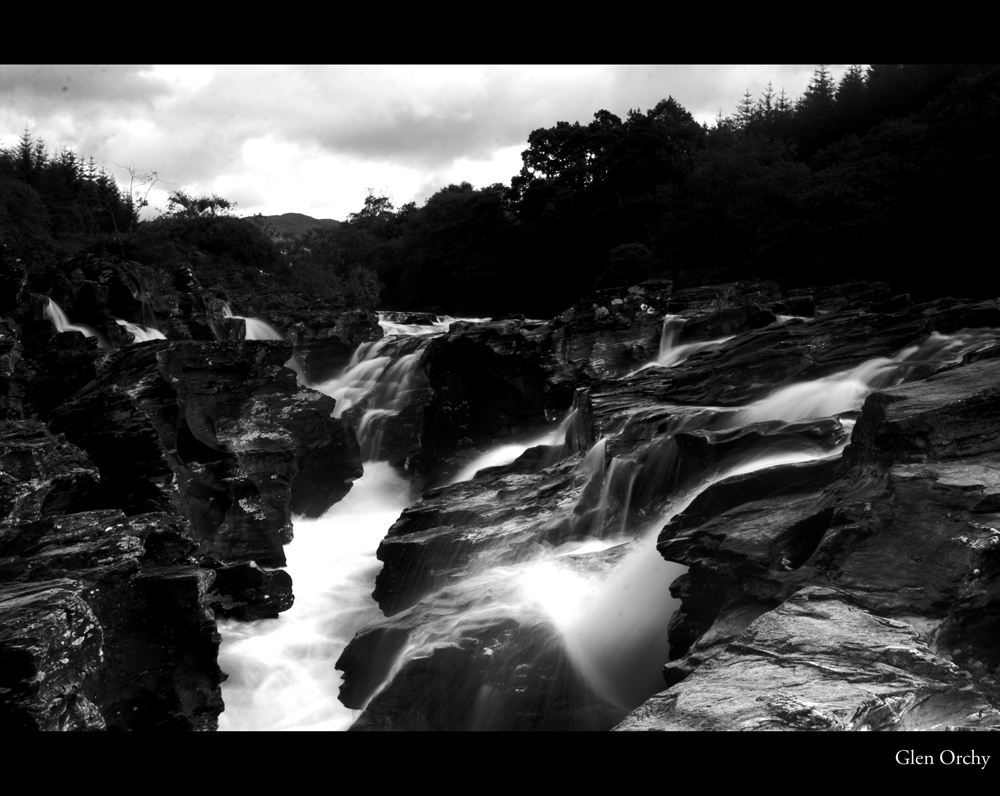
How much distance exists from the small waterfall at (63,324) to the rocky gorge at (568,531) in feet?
2.74

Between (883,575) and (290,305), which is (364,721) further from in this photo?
(290,305)

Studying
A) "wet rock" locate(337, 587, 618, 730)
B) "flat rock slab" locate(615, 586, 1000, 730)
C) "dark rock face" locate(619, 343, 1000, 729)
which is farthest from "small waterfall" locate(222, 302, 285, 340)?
"flat rock slab" locate(615, 586, 1000, 730)

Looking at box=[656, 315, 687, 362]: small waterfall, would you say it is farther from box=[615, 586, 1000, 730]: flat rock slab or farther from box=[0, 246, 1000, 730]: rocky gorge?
box=[615, 586, 1000, 730]: flat rock slab

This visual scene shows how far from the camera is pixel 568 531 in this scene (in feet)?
36.6

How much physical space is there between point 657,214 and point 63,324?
2942 centimetres

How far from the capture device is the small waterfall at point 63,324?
20.9 metres

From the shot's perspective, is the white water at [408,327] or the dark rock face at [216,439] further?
the white water at [408,327]

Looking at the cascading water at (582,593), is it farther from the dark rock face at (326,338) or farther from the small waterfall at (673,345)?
the dark rock face at (326,338)

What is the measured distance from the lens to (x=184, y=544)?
9086 mm

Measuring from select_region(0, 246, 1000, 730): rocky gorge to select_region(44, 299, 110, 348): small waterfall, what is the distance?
0.84 m

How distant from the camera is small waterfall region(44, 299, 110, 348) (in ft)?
68.6

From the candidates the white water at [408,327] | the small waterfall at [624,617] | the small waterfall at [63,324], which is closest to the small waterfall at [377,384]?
the white water at [408,327]

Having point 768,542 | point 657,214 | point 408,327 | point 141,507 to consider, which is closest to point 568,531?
point 768,542

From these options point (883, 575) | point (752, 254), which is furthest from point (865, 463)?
point (752, 254)
